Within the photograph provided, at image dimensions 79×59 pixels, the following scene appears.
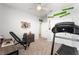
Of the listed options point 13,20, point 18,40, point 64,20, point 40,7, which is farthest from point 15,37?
point 64,20

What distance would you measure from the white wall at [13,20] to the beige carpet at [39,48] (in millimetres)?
111

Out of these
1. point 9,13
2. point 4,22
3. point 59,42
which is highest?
point 9,13

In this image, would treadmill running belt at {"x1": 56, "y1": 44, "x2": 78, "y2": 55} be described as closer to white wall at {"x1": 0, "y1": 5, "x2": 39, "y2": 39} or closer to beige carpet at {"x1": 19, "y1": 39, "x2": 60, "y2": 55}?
beige carpet at {"x1": 19, "y1": 39, "x2": 60, "y2": 55}

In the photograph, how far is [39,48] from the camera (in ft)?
4.85

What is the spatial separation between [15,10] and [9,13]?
10 cm

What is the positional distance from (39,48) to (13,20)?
0.59 metres

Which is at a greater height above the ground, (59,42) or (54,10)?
(54,10)

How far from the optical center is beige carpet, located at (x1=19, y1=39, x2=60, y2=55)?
4.82ft

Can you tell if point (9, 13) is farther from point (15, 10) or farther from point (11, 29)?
point (11, 29)

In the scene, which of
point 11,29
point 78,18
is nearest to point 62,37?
point 78,18

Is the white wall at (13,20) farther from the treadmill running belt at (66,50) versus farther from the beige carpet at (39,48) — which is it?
the treadmill running belt at (66,50)

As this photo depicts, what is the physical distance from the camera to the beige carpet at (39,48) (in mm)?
1470

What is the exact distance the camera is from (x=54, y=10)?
147 centimetres

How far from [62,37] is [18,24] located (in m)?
0.71
